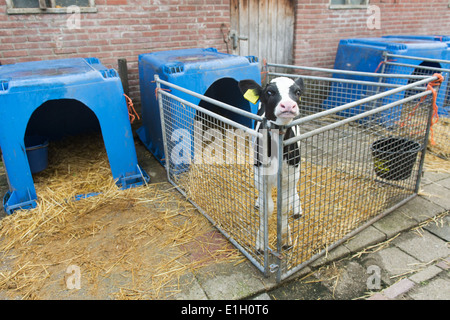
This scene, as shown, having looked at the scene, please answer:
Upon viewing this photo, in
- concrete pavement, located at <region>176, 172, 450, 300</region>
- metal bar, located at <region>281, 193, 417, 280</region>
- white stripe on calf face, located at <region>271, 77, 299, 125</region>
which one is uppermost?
white stripe on calf face, located at <region>271, 77, 299, 125</region>

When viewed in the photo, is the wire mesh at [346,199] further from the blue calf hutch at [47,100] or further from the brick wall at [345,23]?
the brick wall at [345,23]

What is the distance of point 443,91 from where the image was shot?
5895 mm

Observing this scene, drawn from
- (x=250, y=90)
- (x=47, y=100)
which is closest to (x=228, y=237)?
(x=250, y=90)

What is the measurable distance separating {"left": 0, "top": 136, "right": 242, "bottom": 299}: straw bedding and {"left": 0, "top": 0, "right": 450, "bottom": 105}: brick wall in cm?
176

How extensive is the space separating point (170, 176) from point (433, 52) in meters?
4.69

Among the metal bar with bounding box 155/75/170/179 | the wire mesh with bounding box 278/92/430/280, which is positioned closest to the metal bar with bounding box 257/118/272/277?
the wire mesh with bounding box 278/92/430/280

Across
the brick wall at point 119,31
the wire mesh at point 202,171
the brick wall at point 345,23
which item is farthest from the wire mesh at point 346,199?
the brick wall at point 345,23

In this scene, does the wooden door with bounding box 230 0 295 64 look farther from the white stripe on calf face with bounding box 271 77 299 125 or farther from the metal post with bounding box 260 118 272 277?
the metal post with bounding box 260 118 272 277

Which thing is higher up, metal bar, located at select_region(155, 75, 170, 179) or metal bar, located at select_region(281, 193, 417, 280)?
metal bar, located at select_region(155, 75, 170, 179)

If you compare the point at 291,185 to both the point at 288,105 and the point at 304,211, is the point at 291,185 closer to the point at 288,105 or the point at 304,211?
the point at 304,211

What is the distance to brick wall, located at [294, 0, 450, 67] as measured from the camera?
6.02 meters

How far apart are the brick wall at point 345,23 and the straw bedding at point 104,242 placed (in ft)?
13.3
